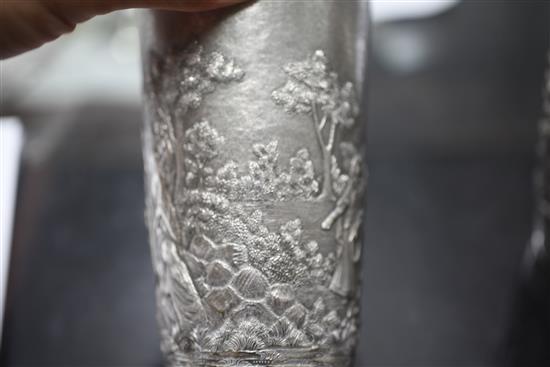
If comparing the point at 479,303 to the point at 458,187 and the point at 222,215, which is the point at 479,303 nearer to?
the point at 458,187

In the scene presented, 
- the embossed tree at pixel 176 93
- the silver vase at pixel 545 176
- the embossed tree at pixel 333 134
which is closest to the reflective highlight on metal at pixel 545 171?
the silver vase at pixel 545 176

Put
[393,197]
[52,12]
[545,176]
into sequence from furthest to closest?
[393,197], [545,176], [52,12]

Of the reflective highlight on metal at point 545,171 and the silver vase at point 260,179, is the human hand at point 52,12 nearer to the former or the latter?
the silver vase at point 260,179

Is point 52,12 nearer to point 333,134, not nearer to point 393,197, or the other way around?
point 333,134

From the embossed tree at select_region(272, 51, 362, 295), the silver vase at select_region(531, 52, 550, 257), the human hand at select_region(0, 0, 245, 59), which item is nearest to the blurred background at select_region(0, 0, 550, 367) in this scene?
the silver vase at select_region(531, 52, 550, 257)

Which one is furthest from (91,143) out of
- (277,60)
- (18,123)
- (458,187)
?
(277,60)

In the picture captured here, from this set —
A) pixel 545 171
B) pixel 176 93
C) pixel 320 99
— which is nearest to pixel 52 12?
pixel 176 93
